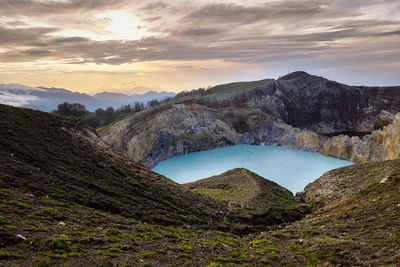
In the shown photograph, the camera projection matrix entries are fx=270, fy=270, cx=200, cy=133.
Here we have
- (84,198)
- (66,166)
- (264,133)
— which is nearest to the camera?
(84,198)

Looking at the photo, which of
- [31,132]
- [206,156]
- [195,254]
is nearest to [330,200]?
[195,254]

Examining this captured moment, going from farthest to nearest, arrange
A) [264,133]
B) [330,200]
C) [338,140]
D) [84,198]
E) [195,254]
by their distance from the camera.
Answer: [264,133] < [338,140] < [330,200] < [84,198] < [195,254]

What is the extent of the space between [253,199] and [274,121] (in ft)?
290

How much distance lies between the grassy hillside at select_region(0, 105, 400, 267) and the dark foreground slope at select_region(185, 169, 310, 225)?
474mm

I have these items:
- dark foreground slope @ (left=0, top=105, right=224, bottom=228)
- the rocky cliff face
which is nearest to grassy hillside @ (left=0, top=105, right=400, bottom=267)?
dark foreground slope @ (left=0, top=105, right=224, bottom=228)

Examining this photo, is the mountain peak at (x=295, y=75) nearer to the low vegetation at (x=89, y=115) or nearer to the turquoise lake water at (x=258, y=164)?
the turquoise lake water at (x=258, y=164)

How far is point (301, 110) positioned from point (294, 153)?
48.6 meters

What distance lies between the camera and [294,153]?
4008 inches

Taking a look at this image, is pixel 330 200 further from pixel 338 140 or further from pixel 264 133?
pixel 264 133

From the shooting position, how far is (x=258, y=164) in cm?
8438

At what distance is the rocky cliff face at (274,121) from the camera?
8834cm

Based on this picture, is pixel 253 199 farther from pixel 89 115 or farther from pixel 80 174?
pixel 89 115

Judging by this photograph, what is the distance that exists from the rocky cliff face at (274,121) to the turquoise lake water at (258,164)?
5.25 metres

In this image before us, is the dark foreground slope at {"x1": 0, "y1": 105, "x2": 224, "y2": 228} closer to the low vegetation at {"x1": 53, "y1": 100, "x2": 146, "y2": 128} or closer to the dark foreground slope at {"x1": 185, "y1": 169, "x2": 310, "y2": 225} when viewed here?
the dark foreground slope at {"x1": 185, "y1": 169, "x2": 310, "y2": 225}
